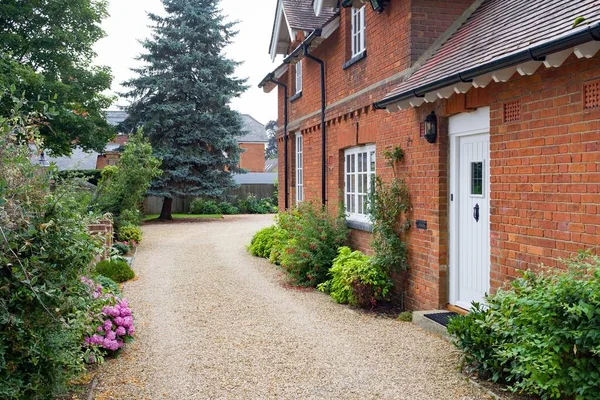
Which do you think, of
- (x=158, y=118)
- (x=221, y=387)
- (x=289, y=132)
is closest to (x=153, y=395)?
(x=221, y=387)

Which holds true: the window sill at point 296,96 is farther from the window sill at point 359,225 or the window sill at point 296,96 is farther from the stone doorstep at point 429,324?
the stone doorstep at point 429,324

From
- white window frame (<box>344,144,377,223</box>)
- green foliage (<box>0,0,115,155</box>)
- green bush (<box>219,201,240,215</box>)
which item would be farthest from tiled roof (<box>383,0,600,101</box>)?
green bush (<box>219,201,240,215</box>)

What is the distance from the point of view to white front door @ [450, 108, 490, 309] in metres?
7.23

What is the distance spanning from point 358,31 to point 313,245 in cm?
425

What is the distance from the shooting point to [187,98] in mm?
28703

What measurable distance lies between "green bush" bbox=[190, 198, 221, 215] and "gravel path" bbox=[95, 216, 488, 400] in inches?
848

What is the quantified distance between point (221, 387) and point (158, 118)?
2330cm

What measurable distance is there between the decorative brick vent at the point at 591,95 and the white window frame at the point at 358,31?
5996 mm

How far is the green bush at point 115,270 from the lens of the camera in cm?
1156

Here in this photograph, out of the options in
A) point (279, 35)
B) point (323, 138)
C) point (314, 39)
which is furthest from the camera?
point (279, 35)

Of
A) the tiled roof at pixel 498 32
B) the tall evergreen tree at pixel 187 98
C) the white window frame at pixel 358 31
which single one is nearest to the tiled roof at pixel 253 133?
the tall evergreen tree at pixel 187 98

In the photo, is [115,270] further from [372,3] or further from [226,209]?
[226,209]

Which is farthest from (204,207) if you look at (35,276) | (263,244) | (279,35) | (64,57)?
(35,276)

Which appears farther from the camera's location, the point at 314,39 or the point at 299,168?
the point at 299,168
